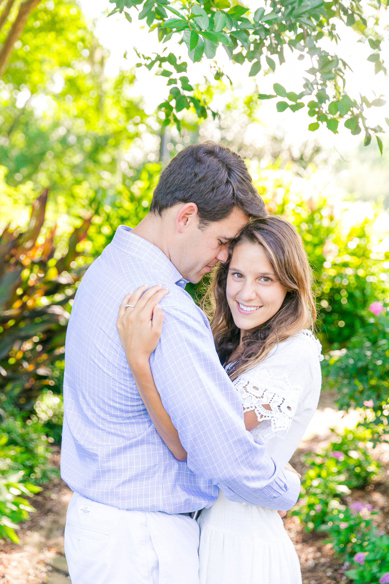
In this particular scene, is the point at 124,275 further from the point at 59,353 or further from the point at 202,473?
the point at 59,353

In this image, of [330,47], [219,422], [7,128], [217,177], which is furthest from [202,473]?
[7,128]

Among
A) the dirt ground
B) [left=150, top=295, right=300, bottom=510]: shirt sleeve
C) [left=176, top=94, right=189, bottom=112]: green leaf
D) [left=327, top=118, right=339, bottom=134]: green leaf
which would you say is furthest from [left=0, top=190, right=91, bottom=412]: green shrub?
[left=150, top=295, right=300, bottom=510]: shirt sleeve

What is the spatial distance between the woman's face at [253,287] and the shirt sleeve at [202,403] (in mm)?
648

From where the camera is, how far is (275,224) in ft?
7.35

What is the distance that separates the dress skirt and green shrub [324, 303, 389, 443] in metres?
1.80

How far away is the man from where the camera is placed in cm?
155

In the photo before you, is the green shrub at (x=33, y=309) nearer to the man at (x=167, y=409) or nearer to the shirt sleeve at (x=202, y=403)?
the man at (x=167, y=409)

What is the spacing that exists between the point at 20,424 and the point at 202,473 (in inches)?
128

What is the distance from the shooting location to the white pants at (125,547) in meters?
1.69

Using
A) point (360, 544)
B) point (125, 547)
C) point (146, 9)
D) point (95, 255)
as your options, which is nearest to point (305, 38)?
point (146, 9)

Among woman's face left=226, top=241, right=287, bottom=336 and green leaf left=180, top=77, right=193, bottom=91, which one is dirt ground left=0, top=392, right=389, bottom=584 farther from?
green leaf left=180, top=77, right=193, bottom=91

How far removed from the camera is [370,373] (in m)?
3.76

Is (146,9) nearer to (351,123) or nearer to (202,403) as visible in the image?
(351,123)

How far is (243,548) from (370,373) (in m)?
2.09
